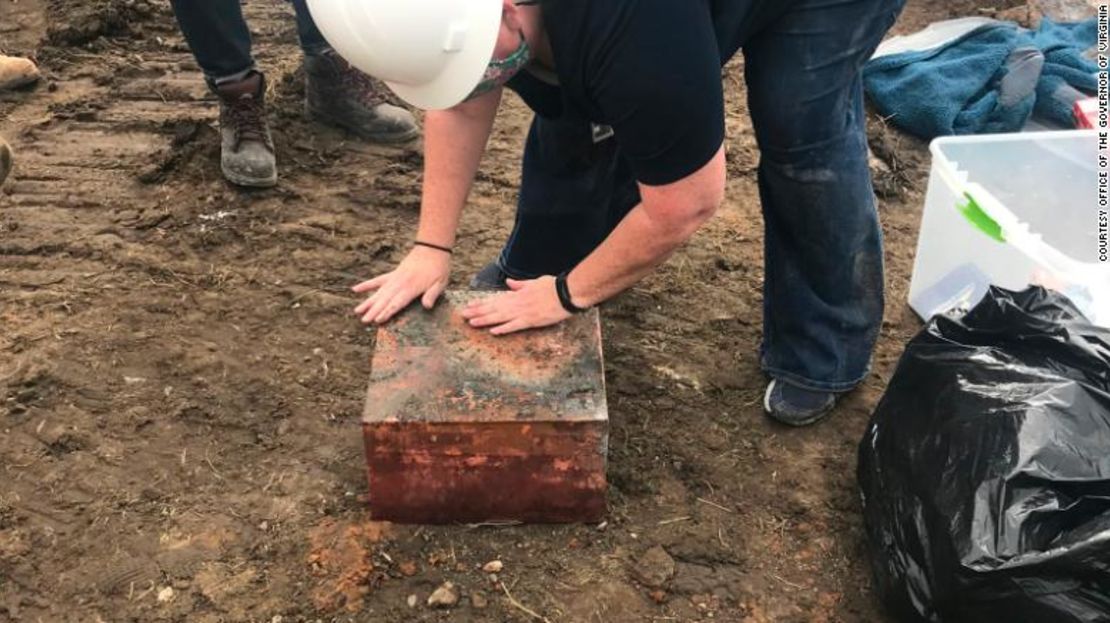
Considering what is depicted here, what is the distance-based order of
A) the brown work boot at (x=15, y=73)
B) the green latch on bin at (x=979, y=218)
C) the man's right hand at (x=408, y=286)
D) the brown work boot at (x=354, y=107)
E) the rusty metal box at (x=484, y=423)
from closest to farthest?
the rusty metal box at (x=484, y=423) < the man's right hand at (x=408, y=286) < the green latch on bin at (x=979, y=218) < the brown work boot at (x=354, y=107) < the brown work boot at (x=15, y=73)

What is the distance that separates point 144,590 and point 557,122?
1296mm

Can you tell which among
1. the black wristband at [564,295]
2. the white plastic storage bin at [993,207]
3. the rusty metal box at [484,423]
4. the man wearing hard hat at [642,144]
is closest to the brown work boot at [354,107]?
the man wearing hard hat at [642,144]

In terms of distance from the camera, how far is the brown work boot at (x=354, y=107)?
11.5 ft

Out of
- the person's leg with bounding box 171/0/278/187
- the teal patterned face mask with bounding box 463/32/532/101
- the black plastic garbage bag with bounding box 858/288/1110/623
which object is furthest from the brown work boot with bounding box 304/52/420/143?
the black plastic garbage bag with bounding box 858/288/1110/623

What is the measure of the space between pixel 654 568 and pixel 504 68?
1006 mm

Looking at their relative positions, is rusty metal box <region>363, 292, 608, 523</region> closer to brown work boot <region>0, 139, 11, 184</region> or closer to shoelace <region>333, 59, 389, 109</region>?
brown work boot <region>0, 139, 11, 184</region>

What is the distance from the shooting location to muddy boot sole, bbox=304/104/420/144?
11.6 feet

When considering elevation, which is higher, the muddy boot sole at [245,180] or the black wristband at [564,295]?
the black wristband at [564,295]

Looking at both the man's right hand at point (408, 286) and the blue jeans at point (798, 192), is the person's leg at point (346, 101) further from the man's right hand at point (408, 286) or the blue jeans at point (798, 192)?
the man's right hand at point (408, 286)

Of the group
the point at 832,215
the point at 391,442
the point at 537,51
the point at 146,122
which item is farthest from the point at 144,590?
the point at 146,122

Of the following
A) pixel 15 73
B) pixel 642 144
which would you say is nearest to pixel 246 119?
Result: pixel 15 73

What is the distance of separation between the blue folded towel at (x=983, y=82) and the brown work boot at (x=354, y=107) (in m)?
1.74

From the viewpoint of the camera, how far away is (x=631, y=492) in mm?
2189

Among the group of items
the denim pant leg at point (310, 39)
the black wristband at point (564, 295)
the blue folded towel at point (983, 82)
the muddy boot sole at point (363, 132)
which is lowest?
the muddy boot sole at point (363, 132)
